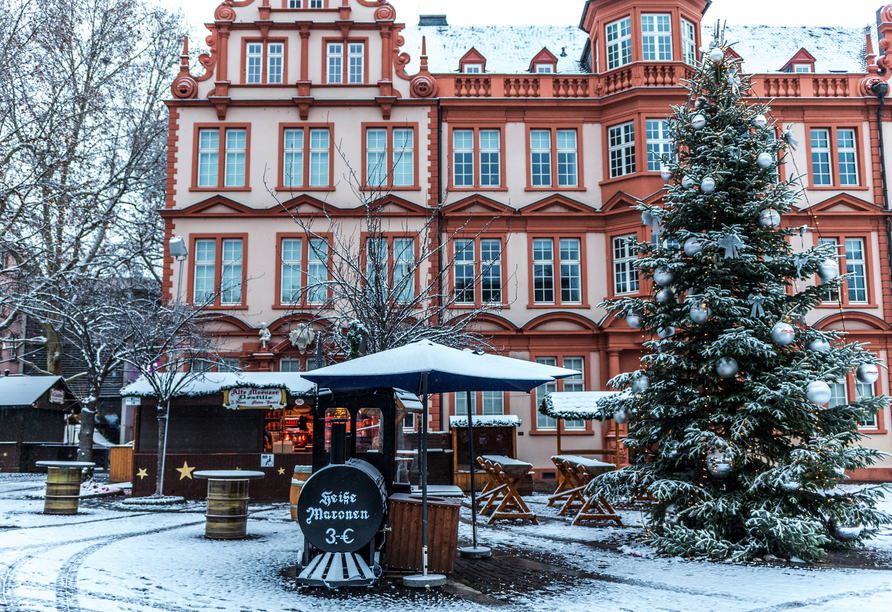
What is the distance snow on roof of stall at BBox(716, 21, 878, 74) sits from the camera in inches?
1085

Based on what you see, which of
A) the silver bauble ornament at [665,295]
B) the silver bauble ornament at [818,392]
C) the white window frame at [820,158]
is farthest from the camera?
the white window frame at [820,158]

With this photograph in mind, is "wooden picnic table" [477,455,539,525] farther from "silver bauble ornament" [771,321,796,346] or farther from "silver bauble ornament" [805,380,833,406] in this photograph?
"silver bauble ornament" [805,380,833,406]

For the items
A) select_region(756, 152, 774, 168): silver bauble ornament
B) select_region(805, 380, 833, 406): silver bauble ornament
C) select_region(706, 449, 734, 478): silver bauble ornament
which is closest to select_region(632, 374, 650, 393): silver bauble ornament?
select_region(706, 449, 734, 478): silver bauble ornament

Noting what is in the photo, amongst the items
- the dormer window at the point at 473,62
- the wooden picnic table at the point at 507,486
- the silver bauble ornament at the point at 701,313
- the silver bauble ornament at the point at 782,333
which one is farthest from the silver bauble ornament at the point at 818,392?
the dormer window at the point at 473,62

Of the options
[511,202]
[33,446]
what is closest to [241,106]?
[511,202]

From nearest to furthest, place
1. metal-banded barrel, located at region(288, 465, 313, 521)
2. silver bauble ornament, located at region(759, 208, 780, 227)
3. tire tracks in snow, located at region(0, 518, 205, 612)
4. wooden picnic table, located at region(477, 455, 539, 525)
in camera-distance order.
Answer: tire tracks in snow, located at region(0, 518, 205, 612)
silver bauble ornament, located at region(759, 208, 780, 227)
metal-banded barrel, located at region(288, 465, 313, 521)
wooden picnic table, located at region(477, 455, 539, 525)

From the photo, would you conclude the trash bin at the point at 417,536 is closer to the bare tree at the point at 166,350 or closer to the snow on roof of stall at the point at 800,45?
the bare tree at the point at 166,350

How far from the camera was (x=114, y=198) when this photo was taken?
2778cm

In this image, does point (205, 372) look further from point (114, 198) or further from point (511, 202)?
point (114, 198)

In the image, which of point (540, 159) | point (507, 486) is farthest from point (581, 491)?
point (540, 159)

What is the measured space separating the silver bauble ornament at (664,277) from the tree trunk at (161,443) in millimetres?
10596

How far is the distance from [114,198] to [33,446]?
8780 millimetres

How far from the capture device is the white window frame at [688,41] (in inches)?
979

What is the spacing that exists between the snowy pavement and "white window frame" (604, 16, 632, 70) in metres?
17.2
